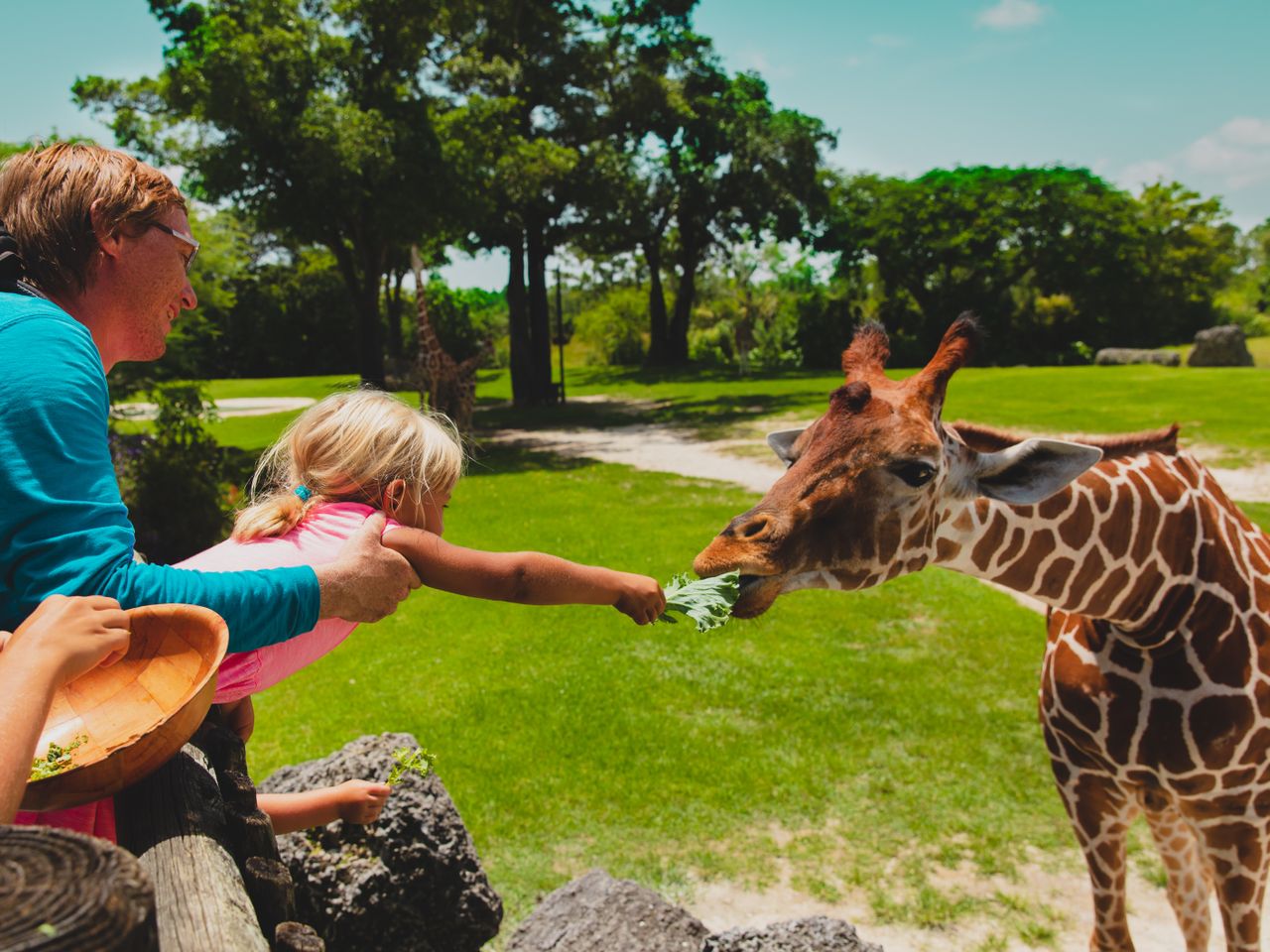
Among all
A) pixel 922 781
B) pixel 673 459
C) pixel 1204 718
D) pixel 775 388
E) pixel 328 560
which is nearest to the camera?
pixel 328 560

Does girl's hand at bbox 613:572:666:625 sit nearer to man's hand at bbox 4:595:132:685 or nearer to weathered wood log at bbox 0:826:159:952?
man's hand at bbox 4:595:132:685

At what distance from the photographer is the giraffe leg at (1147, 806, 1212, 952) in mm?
3766

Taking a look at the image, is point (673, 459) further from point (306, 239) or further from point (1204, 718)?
point (1204, 718)

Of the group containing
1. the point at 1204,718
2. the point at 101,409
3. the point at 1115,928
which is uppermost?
the point at 101,409

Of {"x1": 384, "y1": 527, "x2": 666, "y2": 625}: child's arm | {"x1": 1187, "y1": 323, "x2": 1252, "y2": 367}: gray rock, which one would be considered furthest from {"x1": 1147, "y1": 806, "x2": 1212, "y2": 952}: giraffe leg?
{"x1": 1187, "y1": 323, "x2": 1252, "y2": 367}: gray rock

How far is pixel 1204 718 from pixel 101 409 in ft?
11.2

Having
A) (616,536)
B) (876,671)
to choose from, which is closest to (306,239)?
(616,536)

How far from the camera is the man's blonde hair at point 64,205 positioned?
1801 millimetres

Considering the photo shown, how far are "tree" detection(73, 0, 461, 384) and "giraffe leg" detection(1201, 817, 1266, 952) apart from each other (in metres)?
15.3

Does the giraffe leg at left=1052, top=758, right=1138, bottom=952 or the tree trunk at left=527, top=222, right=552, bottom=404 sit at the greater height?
the tree trunk at left=527, top=222, right=552, bottom=404

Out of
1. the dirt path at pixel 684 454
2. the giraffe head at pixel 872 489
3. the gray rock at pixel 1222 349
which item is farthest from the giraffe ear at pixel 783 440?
the gray rock at pixel 1222 349

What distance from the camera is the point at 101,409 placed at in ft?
5.47

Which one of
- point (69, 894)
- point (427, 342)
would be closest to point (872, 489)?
point (69, 894)

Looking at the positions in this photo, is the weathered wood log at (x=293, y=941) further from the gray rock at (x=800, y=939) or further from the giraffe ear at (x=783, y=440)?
the giraffe ear at (x=783, y=440)
